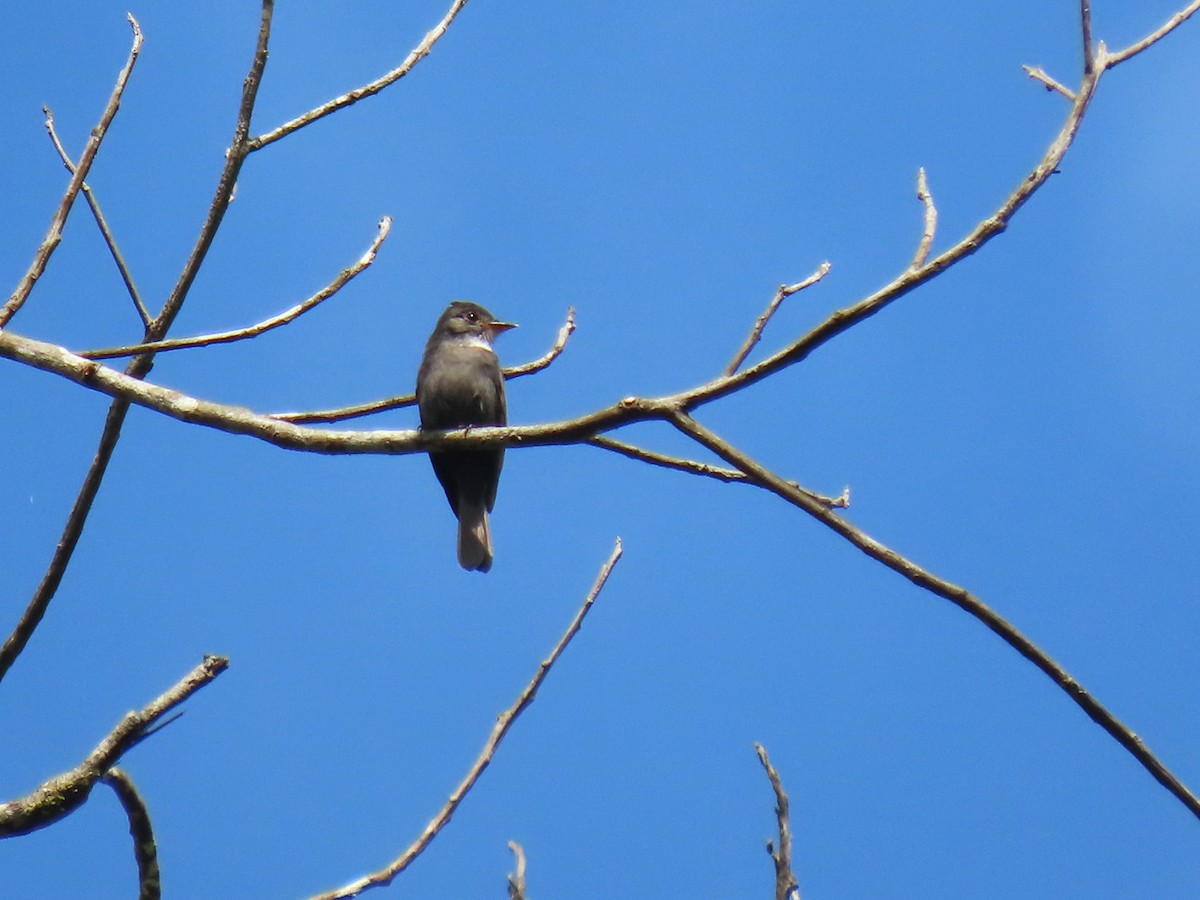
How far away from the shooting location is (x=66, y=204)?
399cm

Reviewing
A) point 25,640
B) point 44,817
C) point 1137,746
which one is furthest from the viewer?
point 25,640

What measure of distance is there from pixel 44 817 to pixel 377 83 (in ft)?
8.52

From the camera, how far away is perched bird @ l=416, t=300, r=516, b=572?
7.45 metres

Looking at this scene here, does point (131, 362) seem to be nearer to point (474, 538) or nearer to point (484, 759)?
point (484, 759)

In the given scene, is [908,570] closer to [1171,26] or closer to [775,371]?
[775,371]

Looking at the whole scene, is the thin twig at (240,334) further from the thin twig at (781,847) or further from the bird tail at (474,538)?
the bird tail at (474,538)

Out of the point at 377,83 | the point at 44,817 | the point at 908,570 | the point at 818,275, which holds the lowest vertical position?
the point at 44,817

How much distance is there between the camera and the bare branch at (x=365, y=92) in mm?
4051

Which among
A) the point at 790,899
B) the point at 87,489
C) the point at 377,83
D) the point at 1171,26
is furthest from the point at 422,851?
the point at 1171,26

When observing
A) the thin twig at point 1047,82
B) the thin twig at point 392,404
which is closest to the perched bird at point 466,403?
the thin twig at point 392,404

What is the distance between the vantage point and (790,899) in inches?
131

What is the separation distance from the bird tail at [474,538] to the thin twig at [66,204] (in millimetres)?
4084

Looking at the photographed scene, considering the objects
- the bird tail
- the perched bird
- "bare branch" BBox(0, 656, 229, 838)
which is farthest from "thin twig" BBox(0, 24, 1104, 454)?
the bird tail

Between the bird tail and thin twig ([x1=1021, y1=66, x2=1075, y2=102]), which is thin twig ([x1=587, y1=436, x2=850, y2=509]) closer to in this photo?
thin twig ([x1=1021, y1=66, x2=1075, y2=102])
